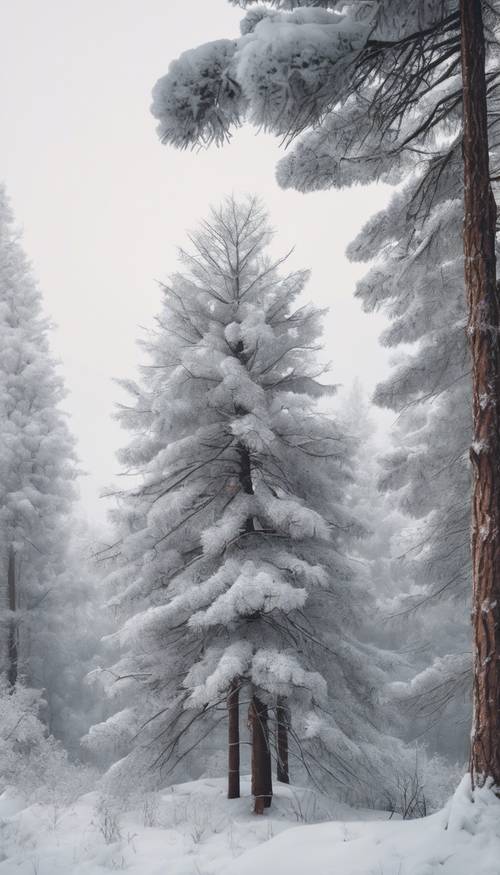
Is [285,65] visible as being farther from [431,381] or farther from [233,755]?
[233,755]

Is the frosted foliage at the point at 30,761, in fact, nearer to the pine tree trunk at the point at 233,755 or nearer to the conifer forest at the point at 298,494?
the conifer forest at the point at 298,494

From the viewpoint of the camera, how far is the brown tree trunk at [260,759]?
24.4ft

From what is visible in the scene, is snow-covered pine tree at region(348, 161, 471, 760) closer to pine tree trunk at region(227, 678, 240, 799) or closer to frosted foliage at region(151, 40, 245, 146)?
pine tree trunk at region(227, 678, 240, 799)

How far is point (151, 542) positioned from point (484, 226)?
22.9ft

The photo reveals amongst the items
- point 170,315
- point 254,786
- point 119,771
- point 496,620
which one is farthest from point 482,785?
point 170,315

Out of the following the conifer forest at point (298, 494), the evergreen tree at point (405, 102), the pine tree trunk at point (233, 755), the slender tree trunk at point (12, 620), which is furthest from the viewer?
the slender tree trunk at point (12, 620)

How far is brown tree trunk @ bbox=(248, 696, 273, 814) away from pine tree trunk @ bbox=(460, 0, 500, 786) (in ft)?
13.6

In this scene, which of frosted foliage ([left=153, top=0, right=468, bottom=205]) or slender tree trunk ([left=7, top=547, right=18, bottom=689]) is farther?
slender tree trunk ([left=7, top=547, right=18, bottom=689])


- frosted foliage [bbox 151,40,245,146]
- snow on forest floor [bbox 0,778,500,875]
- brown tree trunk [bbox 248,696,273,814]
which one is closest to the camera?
snow on forest floor [bbox 0,778,500,875]

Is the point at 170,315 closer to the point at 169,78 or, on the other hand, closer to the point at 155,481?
the point at 155,481

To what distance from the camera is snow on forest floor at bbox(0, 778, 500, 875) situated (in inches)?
152

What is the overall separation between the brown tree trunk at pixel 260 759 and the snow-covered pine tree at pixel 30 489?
10.8 meters

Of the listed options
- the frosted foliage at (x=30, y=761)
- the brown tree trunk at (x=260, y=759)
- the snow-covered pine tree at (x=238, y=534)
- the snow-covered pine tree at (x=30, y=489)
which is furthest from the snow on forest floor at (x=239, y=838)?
the snow-covered pine tree at (x=30, y=489)

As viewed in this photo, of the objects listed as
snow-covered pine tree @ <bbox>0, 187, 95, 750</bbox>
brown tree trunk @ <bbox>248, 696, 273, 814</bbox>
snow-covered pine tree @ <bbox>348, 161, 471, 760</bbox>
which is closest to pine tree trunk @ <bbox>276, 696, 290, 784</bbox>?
brown tree trunk @ <bbox>248, 696, 273, 814</bbox>
